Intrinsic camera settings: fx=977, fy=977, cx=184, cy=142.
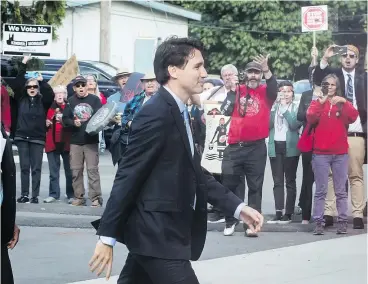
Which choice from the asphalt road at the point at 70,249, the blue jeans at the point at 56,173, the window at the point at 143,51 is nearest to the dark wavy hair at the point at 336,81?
the asphalt road at the point at 70,249

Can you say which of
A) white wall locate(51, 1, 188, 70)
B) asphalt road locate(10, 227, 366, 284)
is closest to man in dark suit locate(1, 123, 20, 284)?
asphalt road locate(10, 227, 366, 284)

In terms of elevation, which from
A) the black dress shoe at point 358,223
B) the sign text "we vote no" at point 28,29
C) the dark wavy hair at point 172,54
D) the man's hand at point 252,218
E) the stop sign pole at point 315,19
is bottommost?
the black dress shoe at point 358,223

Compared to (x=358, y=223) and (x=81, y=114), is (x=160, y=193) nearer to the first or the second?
(x=358, y=223)

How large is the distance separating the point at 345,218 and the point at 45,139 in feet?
14.5

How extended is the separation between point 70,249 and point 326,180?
298 cm

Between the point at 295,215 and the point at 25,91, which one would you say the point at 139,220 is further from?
the point at 25,91

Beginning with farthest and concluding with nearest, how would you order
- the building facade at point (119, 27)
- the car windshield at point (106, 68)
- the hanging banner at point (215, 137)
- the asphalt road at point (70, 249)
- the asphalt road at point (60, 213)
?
the building facade at point (119, 27) < the car windshield at point (106, 68) < the asphalt road at point (60, 213) < the hanging banner at point (215, 137) < the asphalt road at point (70, 249)

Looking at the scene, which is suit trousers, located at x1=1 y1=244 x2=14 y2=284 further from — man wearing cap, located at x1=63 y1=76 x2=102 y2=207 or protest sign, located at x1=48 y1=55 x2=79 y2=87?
protest sign, located at x1=48 y1=55 x2=79 y2=87

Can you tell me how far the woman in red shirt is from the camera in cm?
1073

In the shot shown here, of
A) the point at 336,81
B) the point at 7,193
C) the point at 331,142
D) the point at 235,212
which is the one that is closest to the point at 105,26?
the point at 336,81

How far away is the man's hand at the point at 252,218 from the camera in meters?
5.10

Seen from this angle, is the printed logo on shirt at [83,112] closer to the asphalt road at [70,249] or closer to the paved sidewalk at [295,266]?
the asphalt road at [70,249]

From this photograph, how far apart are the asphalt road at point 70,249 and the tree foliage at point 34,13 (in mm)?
7822

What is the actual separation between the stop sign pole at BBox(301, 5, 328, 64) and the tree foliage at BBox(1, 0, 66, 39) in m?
5.46
